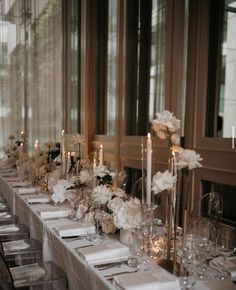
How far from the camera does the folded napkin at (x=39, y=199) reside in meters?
3.09

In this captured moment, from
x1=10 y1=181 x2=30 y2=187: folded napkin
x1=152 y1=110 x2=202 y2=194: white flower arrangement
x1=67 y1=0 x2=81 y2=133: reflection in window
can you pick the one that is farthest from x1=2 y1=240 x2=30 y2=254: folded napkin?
x1=67 y1=0 x2=81 y2=133: reflection in window

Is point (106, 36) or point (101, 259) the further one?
point (106, 36)

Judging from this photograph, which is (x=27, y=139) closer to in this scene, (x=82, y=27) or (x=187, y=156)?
(x=82, y=27)

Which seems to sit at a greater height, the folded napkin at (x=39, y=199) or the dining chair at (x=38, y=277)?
the folded napkin at (x=39, y=199)

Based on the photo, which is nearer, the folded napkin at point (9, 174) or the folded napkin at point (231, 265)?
the folded napkin at point (231, 265)

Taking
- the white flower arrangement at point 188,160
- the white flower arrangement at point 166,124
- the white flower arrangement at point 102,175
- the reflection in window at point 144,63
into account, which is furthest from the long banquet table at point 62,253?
the reflection in window at point 144,63

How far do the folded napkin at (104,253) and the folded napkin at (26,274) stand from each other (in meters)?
0.53

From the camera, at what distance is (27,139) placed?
7.69m

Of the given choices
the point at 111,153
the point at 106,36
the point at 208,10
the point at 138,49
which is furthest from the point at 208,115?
the point at 106,36

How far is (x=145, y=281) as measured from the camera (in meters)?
1.45

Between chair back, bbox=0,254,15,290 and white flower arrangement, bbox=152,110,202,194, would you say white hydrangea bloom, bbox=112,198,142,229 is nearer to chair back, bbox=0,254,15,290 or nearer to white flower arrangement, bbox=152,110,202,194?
white flower arrangement, bbox=152,110,202,194

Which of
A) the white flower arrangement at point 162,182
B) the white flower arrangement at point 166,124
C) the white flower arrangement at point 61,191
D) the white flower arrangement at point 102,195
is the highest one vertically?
the white flower arrangement at point 166,124

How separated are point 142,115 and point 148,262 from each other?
2691 millimetres

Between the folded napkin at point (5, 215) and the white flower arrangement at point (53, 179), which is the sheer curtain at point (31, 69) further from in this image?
the white flower arrangement at point (53, 179)
